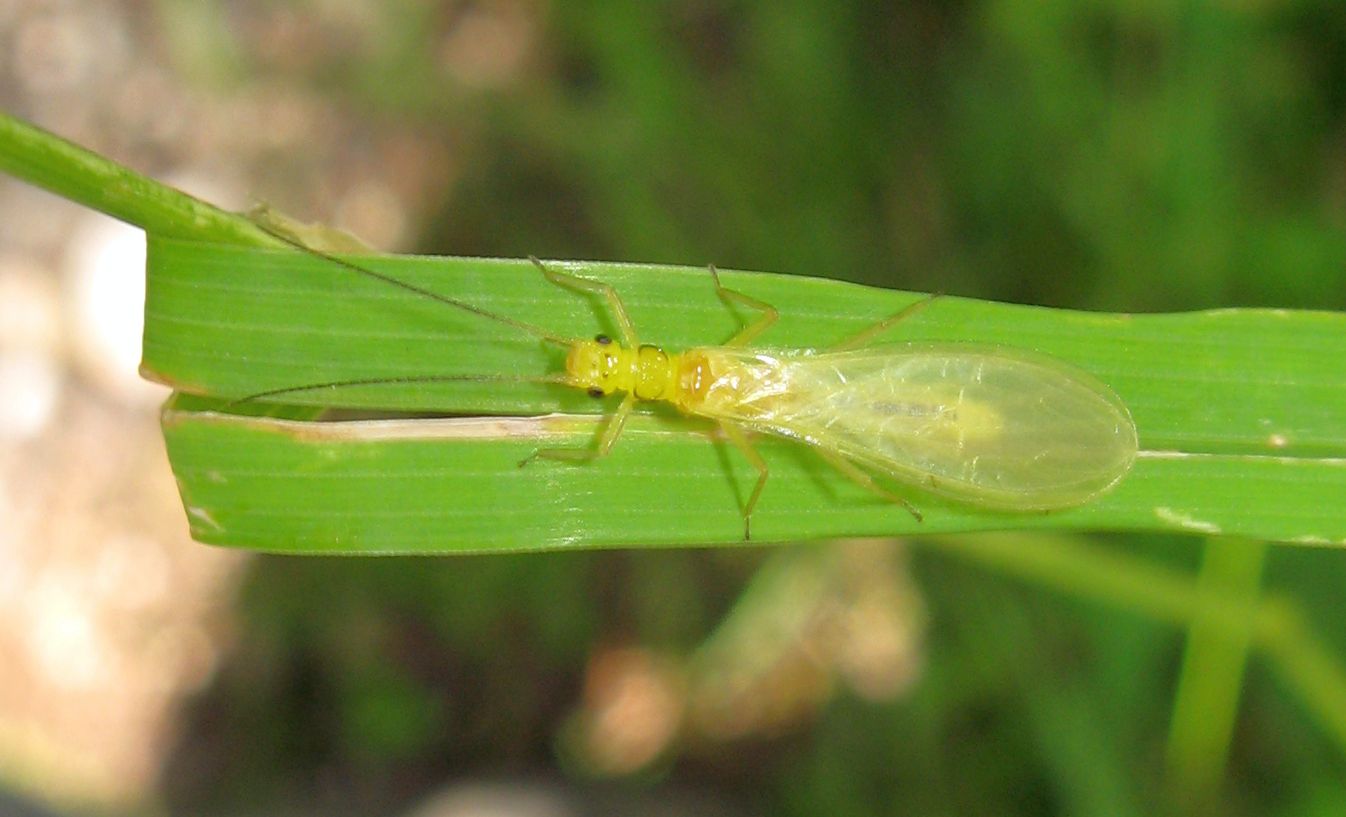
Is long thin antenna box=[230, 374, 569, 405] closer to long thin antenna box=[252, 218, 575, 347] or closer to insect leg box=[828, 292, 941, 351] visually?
long thin antenna box=[252, 218, 575, 347]

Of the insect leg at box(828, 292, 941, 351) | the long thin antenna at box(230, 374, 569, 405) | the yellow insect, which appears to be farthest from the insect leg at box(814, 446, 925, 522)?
the long thin antenna at box(230, 374, 569, 405)

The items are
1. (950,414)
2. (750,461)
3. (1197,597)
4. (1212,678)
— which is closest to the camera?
(750,461)

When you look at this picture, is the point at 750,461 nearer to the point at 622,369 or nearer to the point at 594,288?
the point at 622,369

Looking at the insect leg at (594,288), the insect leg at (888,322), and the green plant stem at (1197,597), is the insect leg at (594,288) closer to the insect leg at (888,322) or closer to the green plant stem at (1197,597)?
the insect leg at (888,322)

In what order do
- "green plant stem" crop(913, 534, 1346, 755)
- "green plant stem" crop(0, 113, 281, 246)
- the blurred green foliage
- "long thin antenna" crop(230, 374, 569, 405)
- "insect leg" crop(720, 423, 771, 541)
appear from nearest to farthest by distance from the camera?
"green plant stem" crop(0, 113, 281, 246) < "long thin antenna" crop(230, 374, 569, 405) < "insect leg" crop(720, 423, 771, 541) < "green plant stem" crop(913, 534, 1346, 755) < the blurred green foliage

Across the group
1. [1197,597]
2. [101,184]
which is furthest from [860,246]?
[101,184]

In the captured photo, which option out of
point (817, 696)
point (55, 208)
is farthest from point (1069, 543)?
point (55, 208)

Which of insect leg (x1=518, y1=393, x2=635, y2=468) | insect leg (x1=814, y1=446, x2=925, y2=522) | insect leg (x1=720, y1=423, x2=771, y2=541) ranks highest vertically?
insect leg (x1=518, y1=393, x2=635, y2=468)
